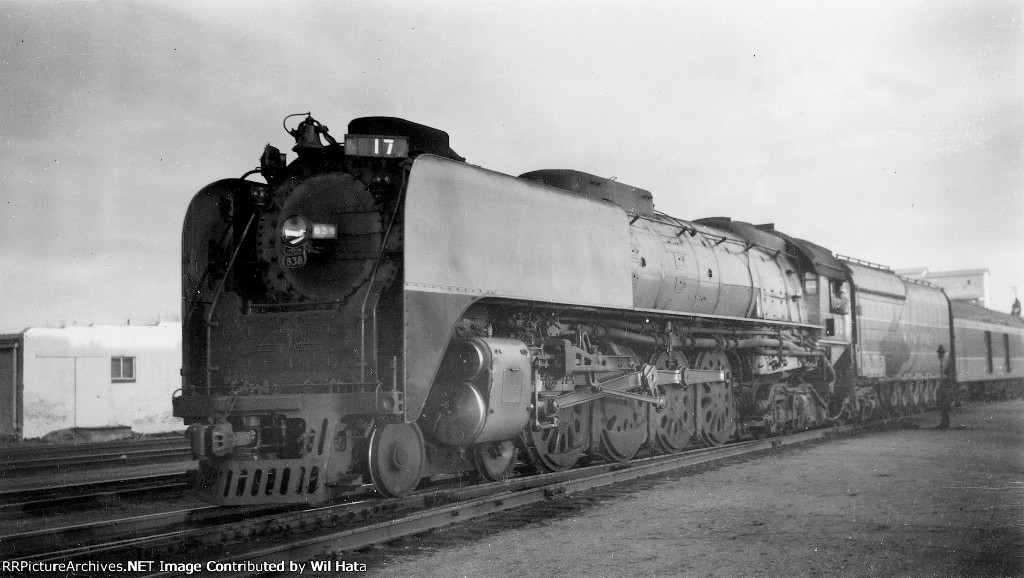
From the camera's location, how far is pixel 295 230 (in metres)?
7.80

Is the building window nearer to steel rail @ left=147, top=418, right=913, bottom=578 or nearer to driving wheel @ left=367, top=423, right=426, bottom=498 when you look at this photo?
steel rail @ left=147, top=418, right=913, bottom=578

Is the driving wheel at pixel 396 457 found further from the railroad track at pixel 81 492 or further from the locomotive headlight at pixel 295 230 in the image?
the railroad track at pixel 81 492

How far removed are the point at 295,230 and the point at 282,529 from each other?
2790 millimetres

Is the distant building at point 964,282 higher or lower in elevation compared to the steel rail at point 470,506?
higher

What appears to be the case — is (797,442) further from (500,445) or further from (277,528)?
(277,528)

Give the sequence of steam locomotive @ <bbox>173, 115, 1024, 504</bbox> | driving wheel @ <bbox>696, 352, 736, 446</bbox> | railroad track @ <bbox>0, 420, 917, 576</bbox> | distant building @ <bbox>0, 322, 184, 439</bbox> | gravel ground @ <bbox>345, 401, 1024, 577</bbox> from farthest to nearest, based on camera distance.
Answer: distant building @ <bbox>0, 322, 184, 439</bbox> < driving wheel @ <bbox>696, 352, 736, 446</bbox> < steam locomotive @ <bbox>173, 115, 1024, 504</bbox> < railroad track @ <bbox>0, 420, 917, 576</bbox> < gravel ground @ <bbox>345, 401, 1024, 577</bbox>

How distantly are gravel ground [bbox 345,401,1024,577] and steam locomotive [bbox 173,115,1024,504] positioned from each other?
45.2 inches

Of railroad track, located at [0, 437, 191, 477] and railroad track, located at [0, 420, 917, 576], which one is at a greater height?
railroad track, located at [0, 420, 917, 576]

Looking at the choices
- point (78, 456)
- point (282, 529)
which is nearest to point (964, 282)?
point (78, 456)

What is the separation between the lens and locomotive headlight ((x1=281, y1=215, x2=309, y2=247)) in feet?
25.4

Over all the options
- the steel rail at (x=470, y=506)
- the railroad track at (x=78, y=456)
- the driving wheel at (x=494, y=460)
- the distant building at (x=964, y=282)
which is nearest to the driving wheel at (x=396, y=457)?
the steel rail at (x=470, y=506)

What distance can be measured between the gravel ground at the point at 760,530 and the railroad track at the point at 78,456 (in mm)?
10079

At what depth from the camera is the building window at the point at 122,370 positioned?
81.6 ft

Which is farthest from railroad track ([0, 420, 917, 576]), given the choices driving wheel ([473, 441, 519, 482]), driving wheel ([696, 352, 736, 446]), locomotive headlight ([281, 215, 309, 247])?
driving wheel ([696, 352, 736, 446])
